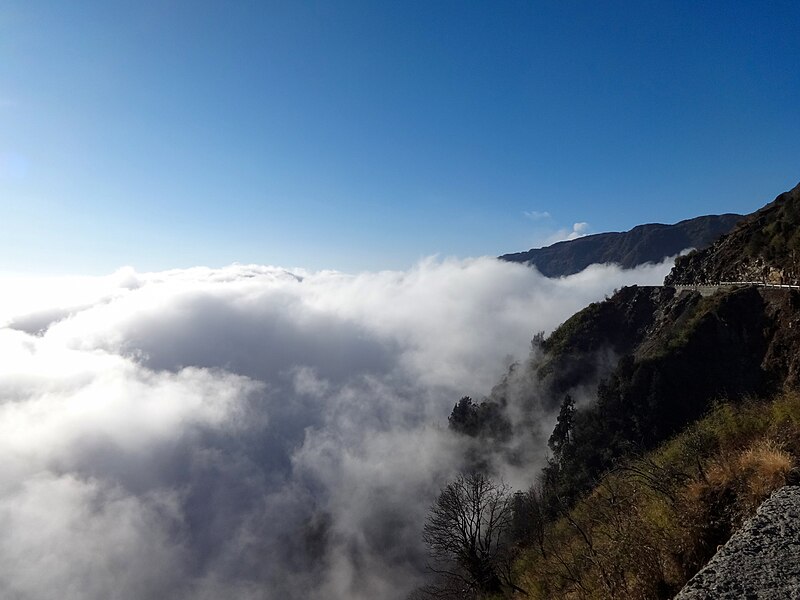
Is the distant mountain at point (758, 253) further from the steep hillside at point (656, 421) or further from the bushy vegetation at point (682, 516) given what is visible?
the bushy vegetation at point (682, 516)

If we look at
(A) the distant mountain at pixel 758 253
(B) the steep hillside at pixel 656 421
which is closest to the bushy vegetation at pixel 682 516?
(B) the steep hillside at pixel 656 421

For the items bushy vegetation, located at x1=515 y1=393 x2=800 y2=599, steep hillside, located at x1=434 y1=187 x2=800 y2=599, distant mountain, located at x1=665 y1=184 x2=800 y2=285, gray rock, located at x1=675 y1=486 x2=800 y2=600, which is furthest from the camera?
distant mountain, located at x1=665 y1=184 x2=800 y2=285

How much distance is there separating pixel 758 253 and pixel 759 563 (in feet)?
192

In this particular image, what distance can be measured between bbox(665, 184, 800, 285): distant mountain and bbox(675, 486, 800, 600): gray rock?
44.6 m

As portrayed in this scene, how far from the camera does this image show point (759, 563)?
556 cm

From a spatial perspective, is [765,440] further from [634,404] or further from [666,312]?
[666,312]

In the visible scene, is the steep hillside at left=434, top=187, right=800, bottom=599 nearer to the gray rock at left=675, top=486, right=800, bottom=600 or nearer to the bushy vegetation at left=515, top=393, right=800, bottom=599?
the bushy vegetation at left=515, top=393, right=800, bottom=599

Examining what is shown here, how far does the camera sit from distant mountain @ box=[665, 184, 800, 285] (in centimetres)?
4353

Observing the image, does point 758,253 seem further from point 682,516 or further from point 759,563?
point 759,563

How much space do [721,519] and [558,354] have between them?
69.0m

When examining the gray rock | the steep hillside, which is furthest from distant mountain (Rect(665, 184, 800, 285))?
the gray rock

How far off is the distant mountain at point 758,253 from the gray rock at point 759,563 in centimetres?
4459

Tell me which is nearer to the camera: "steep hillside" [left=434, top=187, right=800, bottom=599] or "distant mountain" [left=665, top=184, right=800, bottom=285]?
"steep hillside" [left=434, top=187, right=800, bottom=599]

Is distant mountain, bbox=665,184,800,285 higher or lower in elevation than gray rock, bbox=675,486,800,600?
higher
